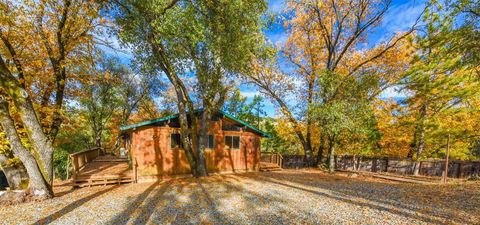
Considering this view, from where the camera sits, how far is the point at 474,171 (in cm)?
1255

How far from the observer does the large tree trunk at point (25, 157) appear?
6598 millimetres

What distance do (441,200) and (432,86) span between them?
347 inches

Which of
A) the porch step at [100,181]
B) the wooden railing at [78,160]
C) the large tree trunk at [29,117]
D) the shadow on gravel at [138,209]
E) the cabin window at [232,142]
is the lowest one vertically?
the porch step at [100,181]

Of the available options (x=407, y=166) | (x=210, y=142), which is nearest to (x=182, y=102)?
(x=210, y=142)

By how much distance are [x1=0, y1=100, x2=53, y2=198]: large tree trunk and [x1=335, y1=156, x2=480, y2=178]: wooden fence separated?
695 inches

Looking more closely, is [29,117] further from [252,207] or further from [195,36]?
[252,207]

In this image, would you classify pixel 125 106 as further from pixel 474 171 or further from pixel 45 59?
pixel 474 171

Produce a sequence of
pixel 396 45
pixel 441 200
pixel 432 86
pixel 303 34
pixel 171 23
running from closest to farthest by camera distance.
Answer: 1. pixel 441 200
2. pixel 171 23
3. pixel 432 86
4. pixel 396 45
5. pixel 303 34

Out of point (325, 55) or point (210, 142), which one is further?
point (325, 55)

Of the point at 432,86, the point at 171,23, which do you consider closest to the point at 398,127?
the point at 432,86

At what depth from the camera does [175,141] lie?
11438mm

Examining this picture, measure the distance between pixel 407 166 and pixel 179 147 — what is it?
16.3 m

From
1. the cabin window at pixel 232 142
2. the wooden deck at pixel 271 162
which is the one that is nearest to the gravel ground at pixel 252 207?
the cabin window at pixel 232 142

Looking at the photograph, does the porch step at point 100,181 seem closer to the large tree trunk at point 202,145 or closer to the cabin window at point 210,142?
the large tree trunk at point 202,145
